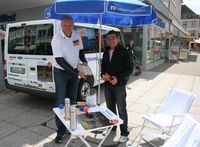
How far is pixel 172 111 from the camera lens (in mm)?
4098

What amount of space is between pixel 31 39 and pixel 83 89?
171cm

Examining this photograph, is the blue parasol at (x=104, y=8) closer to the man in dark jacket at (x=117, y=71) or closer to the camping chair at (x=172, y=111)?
the man in dark jacket at (x=117, y=71)

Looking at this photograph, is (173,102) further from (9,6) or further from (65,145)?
(9,6)

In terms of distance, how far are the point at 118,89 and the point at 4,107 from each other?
3262 mm

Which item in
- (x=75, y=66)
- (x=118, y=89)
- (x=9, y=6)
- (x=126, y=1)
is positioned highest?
(x=9, y=6)

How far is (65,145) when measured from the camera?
371 cm

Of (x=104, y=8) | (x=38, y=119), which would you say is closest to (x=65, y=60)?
(x=104, y=8)

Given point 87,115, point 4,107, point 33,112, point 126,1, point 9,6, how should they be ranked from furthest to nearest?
point 9,6
point 4,107
point 33,112
point 126,1
point 87,115

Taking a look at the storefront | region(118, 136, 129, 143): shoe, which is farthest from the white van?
the storefront

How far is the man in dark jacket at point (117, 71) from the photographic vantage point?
3693 millimetres

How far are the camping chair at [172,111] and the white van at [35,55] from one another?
1.51 metres

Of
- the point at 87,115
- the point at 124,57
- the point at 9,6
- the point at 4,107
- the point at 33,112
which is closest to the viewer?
the point at 87,115

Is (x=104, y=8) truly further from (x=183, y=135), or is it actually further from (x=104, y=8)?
(x=183, y=135)

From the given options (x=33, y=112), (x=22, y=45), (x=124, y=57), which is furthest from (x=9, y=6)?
(x=124, y=57)
